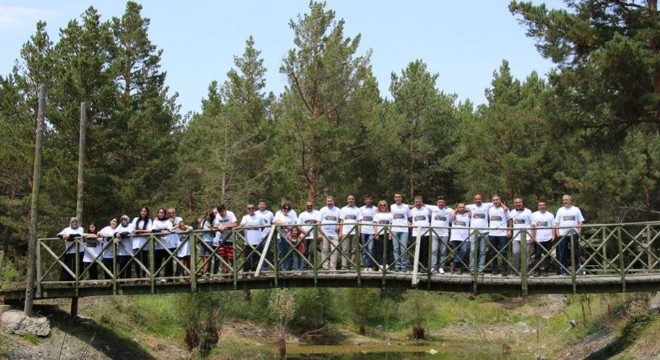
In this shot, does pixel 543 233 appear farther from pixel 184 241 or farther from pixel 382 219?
pixel 184 241

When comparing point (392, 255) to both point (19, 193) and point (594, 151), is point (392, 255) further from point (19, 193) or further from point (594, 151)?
point (19, 193)

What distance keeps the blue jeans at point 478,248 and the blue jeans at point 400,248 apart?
3.92ft

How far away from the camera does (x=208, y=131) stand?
37.4 metres

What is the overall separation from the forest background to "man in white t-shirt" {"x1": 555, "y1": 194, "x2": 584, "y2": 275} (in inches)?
180

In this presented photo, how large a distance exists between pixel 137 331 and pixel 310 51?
13.8 m

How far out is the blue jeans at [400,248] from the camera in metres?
15.5

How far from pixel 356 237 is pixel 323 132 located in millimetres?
15747

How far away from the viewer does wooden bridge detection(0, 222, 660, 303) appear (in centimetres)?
1491

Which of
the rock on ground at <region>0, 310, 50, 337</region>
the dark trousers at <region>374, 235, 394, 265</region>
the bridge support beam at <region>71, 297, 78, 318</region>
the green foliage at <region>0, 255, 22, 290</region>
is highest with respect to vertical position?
the dark trousers at <region>374, 235, 394, 265</region>

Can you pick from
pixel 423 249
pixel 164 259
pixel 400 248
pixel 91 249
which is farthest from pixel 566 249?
pixel 91 249

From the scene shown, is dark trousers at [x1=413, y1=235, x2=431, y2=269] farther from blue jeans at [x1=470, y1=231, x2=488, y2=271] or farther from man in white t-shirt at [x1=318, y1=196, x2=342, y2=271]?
man in white t-shirt at [x1=318, y1=196, x2=342, y2=271]

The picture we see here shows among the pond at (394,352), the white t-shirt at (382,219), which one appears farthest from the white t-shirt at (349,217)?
the pond at (394,352)

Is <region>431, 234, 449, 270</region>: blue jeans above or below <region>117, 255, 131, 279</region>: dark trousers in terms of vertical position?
above

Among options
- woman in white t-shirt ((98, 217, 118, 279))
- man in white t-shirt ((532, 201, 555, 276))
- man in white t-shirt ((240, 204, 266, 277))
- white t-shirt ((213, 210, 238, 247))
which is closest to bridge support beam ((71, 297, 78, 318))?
woman in white t-shirt ((98, 217, 118, 279))
